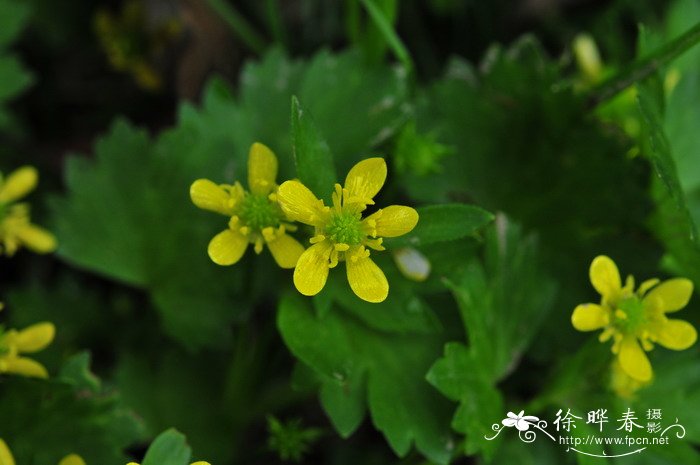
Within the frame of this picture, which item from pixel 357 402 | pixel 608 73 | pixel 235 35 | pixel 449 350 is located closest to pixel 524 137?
pixel 608 73

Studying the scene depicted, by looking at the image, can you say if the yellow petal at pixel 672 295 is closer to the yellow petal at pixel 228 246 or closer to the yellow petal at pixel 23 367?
the yellow petal at pixel 228 246

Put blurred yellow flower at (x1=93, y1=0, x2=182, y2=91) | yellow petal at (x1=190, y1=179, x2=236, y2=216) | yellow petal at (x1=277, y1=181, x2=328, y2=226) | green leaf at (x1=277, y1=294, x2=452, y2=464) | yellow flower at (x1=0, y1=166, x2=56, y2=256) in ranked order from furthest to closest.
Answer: blurred yellow flower at (x1=93, y1=0, x2=182, y2=91)
yellow flower at (x1=0, y1=166, x2=56, y2=256)
green leaf at (x1=277, y1=294, x2=452, y2=464)
yellow petal at (x1=190, y1=179, x2=236, y2=216)
yellow petal at (x1=277, y1=181, x2=328, y2=226)

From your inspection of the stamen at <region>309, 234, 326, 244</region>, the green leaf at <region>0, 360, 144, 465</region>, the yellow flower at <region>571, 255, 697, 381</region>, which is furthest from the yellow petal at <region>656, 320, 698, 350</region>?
the green leaf at <region>0, 360, 144, 465</region>

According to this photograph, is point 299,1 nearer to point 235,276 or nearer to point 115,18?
point 115,18

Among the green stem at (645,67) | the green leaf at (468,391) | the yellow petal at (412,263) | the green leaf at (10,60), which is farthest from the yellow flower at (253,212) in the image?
the green leaf at (10,60)

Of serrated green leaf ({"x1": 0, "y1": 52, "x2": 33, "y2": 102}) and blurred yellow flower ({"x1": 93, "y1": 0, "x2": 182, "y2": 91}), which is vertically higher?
blurred yellow flower ({"x1": 93, "y1": 0, "x2": 182, "y2": 91})

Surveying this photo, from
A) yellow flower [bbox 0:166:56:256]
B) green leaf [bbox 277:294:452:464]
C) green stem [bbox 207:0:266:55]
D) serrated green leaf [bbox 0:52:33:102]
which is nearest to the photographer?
green leaf [bbox 277:294:452:464]

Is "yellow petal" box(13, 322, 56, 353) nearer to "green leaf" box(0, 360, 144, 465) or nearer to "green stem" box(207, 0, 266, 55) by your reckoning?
"green leaf" box(0, 360, 144, 465)

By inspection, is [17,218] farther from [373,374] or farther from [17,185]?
[373,374]
